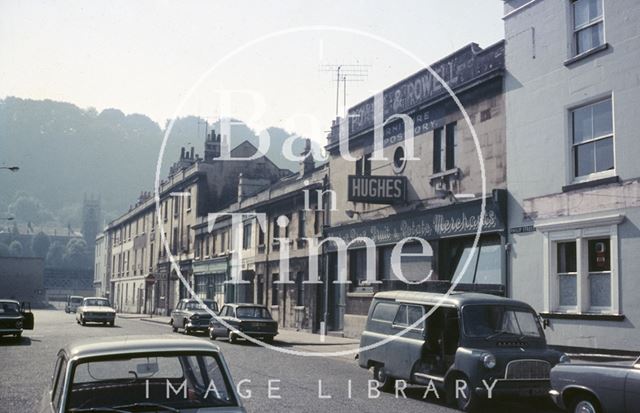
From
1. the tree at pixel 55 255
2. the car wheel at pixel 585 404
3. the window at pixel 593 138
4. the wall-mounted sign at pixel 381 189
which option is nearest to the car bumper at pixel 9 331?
the wall-mounted sign at pixel 381 189

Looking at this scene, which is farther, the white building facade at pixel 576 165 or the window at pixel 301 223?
the window at pixel 301 223

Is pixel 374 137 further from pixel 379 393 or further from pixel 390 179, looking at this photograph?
pixel 379 393

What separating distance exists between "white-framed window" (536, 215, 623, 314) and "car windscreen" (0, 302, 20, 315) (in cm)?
1846

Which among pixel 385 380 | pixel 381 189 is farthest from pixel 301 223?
pixel 385 380

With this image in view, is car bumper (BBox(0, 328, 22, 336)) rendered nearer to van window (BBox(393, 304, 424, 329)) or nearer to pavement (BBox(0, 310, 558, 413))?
pavement (BBox(0, 310, 558, 413))

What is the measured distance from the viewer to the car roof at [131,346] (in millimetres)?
5680

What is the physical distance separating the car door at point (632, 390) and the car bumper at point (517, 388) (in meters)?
2.64

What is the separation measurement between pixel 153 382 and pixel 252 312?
20006 millimetres

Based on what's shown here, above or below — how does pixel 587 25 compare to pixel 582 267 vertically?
above

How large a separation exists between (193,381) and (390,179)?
19.5 metres

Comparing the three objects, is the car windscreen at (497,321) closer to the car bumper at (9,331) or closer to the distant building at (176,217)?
the car bumper at (9,331)

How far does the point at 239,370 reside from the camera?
16.0m

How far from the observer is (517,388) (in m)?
11.0

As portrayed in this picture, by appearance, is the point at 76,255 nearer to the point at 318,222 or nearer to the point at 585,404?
the point at 318,222
